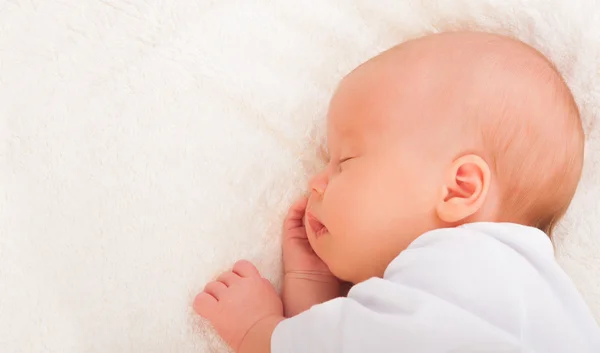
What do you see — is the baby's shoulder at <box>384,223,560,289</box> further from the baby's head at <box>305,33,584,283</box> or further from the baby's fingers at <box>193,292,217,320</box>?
the baby's fingers at <box>193,292,217,320</box>

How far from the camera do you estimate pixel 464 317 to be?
36.0 inches

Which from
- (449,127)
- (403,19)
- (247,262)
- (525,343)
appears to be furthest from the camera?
(403,19)

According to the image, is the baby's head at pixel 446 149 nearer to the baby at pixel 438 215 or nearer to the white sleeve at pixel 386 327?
the baby at pixel 438 215

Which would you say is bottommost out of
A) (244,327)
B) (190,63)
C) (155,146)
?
(244,327)

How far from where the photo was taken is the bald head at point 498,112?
3.35 feet

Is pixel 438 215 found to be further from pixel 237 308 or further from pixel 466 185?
pixel 237 308

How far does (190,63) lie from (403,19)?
0.40 meters

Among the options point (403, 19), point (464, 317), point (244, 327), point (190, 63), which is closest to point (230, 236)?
point (244, 327)

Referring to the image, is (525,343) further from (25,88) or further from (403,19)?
(25,88)

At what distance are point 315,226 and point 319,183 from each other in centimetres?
7

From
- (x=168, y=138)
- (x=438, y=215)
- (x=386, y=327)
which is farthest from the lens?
(x=168, y=138)

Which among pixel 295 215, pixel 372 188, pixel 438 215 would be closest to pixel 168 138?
pixel 295 215

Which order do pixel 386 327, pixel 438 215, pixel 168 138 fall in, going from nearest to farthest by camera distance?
1. pixel 386 327
2. pixel 438 215
3. pixel 168 138

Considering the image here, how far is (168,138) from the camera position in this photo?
3.79ft
